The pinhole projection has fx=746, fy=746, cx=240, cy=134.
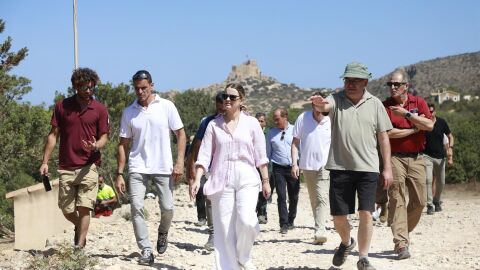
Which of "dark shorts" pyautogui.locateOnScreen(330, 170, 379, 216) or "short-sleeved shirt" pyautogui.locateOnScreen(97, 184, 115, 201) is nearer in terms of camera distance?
"dark shorts" pyautogui.locateOnScreen(330, 170, 379, 216)

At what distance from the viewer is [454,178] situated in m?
29.6

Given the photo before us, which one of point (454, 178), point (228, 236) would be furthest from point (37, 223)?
point (454, 178)

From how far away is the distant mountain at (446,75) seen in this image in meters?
103

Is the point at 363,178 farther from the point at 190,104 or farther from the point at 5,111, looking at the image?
the point at 190,104

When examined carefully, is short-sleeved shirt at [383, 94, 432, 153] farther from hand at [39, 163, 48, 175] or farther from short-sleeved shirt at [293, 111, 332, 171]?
hand at [39, 163, 48, 175]

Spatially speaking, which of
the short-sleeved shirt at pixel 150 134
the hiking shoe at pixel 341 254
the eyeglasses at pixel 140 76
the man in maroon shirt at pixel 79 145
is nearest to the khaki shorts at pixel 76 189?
the man in maroon shirt at pixel 79 145

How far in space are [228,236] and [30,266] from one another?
2.05m

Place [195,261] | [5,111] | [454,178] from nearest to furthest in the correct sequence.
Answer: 1. [195,261]
2. [5,111]
3. [454,178]

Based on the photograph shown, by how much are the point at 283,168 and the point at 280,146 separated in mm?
358

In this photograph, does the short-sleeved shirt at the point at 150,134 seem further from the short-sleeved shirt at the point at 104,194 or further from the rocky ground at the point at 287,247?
the short-sleeved shirt at the point at 104,194

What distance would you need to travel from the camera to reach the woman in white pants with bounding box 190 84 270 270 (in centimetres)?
715

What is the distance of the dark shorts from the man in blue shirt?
164 inches

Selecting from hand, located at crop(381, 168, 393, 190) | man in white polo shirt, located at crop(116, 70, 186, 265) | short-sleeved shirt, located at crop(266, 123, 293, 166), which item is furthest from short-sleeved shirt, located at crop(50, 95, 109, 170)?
short-sleeved shirt, located at crop(266, 123, 293, 166)

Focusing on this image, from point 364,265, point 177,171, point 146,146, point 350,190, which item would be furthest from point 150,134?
point 364,265
